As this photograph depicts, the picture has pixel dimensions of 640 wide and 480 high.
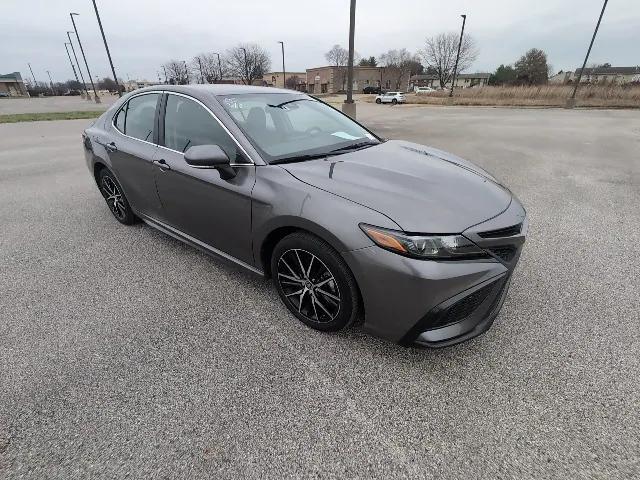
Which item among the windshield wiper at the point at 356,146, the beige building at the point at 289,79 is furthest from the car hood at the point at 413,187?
the beige building at the point at 289,79

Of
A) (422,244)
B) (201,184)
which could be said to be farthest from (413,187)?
(201,184)

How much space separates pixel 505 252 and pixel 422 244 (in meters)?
0.60

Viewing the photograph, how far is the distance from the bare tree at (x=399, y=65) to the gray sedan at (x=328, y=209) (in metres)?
87.5

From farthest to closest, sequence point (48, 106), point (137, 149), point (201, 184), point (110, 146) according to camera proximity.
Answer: point (48, 106) < point (110, 146) < point (137, 149) < point (201, 184)

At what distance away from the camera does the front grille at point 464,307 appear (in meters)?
1.92

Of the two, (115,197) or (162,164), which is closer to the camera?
(162,164)

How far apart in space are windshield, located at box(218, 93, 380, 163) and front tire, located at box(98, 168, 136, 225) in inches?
76.3

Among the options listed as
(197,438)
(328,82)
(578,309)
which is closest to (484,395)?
(578,309)

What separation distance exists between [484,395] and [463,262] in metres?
0.77

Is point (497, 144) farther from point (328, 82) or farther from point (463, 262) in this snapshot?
point (328, 82)

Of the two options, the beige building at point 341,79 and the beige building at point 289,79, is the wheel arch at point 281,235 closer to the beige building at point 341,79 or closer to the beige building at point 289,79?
the beige building at point 341,79

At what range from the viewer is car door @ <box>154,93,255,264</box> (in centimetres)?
253

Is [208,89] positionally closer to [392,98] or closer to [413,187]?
[413,187]

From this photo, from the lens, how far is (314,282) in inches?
91.6
